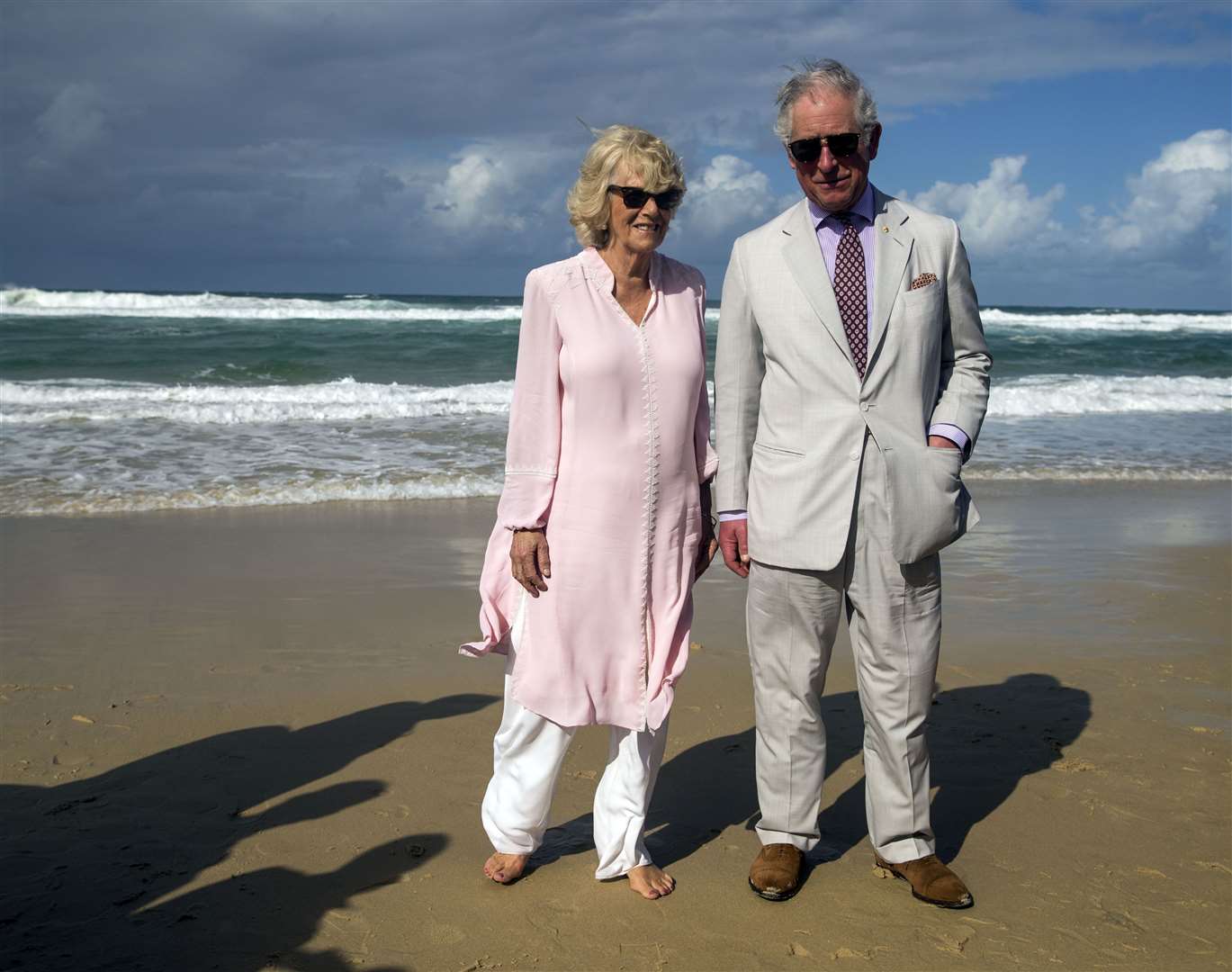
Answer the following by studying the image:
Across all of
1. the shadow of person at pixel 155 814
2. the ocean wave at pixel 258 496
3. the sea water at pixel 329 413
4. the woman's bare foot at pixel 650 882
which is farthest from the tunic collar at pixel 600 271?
the sea water at pixel 329 413

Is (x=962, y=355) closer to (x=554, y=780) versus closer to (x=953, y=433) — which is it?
(x=953, y=433)

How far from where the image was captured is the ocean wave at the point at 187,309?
1315 inches

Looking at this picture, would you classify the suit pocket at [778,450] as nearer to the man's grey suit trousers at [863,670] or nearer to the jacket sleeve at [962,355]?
the man's grey suit trousers at [863,670]

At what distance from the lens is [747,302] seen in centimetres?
295

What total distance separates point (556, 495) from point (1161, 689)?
10.3ft

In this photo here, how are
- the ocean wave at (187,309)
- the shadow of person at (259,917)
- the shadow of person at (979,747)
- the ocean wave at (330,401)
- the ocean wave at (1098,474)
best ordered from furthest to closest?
the ocean wave at (187,309) → the ocean wave at (330,401) → the ocean wave at (1098,474) → the shadow of person at (979,747) → the shadow of person at (259,917)

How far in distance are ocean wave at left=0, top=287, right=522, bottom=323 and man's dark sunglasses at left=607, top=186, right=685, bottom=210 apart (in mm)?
30112

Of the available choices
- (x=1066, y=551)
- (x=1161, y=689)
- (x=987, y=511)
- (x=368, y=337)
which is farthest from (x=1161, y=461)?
(x=368, y=337)

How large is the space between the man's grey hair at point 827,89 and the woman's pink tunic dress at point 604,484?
49 centimetres

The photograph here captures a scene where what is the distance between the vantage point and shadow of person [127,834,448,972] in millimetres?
2699

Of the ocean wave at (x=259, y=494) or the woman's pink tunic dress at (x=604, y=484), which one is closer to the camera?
the woman's pink tunic dress at (x=604, y=484)

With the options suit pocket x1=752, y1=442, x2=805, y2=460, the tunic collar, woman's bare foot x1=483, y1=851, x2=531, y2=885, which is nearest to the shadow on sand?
woman's bare foot x1=483, y1=851, x2=531, y2=885

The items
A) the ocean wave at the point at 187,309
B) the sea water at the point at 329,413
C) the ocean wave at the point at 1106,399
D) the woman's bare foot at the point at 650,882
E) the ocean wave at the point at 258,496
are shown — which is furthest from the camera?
the ocean wave at the point at 187,309

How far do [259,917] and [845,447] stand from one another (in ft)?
6.28
